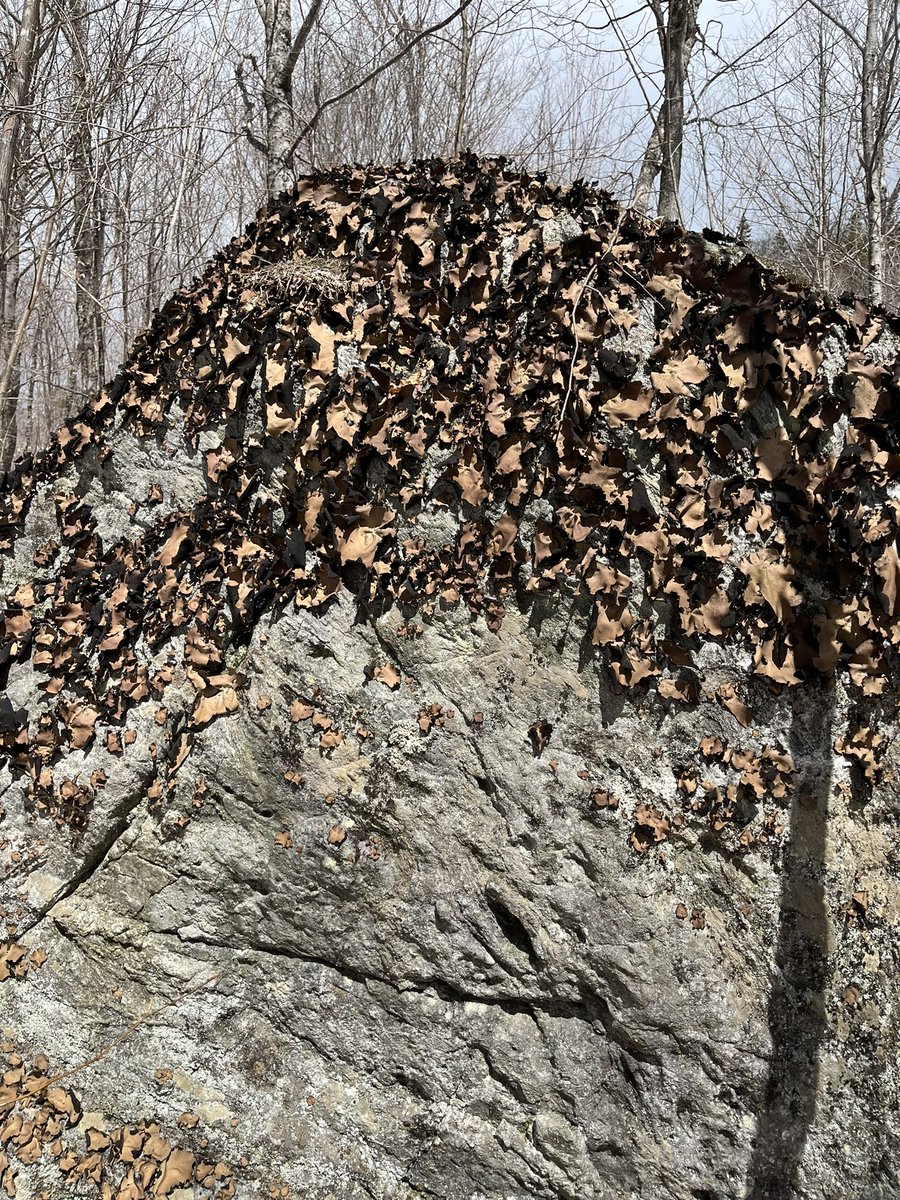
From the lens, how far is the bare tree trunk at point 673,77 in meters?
3.02

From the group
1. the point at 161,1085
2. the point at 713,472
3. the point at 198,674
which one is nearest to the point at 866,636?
the point at 713,472

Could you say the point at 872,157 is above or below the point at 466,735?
above

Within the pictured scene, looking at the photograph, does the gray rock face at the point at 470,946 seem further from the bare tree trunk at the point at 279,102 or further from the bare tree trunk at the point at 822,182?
the bare tree trunk at the point at 822,182

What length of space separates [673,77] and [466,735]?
3.02 m

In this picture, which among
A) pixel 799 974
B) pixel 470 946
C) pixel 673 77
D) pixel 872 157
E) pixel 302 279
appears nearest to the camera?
pixel 799 974

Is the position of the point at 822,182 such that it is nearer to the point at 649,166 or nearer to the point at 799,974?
the point at 649,166

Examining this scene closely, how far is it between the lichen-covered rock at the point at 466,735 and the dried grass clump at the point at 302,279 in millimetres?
14

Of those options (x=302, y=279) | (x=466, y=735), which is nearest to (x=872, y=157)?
(x=302, y=279)

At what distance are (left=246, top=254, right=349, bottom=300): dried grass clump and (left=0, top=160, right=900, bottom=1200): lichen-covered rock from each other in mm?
14

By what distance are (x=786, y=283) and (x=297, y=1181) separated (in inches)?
110

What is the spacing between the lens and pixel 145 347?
2.17 meters

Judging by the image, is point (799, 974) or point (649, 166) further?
point (649, 166)

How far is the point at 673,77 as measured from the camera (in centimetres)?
309

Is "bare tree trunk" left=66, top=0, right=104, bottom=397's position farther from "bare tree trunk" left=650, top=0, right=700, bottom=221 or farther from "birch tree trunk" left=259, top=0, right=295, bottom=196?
"bare tree trunk" left=650, top=0, right=700, bottom=221
